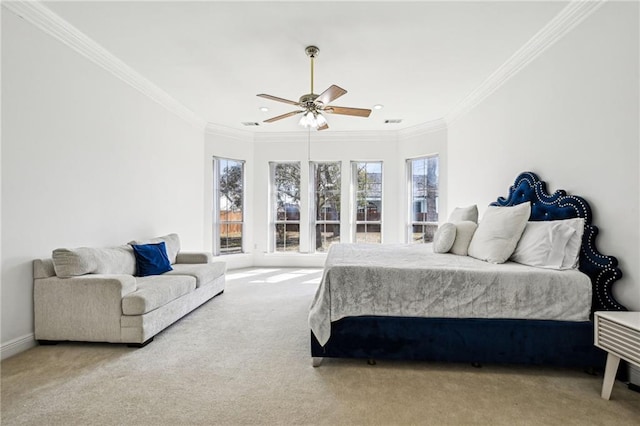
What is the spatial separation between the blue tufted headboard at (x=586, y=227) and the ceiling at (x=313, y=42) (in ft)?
4.62

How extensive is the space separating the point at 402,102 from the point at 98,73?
3771 millimetres

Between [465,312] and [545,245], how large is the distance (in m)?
0.90

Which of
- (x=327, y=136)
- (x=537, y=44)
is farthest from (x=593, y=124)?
(x=327, y=136)

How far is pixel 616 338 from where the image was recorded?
1834 mm

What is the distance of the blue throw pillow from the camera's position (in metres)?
3.43

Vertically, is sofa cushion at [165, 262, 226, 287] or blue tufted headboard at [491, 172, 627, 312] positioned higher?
blue tufted headboard at [491, 172, 627, 312]

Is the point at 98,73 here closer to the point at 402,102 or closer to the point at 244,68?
the point at 244,68

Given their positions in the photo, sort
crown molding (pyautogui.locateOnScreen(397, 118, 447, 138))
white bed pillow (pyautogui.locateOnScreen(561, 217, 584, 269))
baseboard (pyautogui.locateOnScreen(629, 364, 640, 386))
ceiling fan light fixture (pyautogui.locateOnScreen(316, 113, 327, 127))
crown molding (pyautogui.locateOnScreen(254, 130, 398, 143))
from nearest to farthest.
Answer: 1. baseboard (pyautogui.locateOnScreen(629, 364, 640, 386))
2. white bed pillow (pyautogui.locateOnScreen(561, 217, 584, 269))
3. ceiling fan light fixture (pyautogui.locateOnScreen(316, 113, 327, 127))
4. crown molding (pyautogui.locateOnScreen(397, 118, 447, 138))
5. crown molding (pyautogui.locateOnScreen(254, 130, 398, 143))

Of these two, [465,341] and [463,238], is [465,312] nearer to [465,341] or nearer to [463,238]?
[465,341]

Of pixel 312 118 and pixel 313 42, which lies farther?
pixel 312 118

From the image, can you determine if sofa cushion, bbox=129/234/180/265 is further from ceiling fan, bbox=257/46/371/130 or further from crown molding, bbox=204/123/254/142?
crown molding, bbox=204/123/254/142

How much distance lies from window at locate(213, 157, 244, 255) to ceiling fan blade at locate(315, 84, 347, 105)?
3617mm

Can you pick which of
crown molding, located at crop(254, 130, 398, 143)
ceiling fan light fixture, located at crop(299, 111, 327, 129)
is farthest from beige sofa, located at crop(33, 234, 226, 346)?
crown molding, located at crop(254, 130, 398, 143)

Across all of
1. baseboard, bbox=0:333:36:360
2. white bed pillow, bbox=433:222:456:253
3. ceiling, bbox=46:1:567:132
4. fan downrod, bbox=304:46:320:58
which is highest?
ceiling, bbox=46:1:567:132
